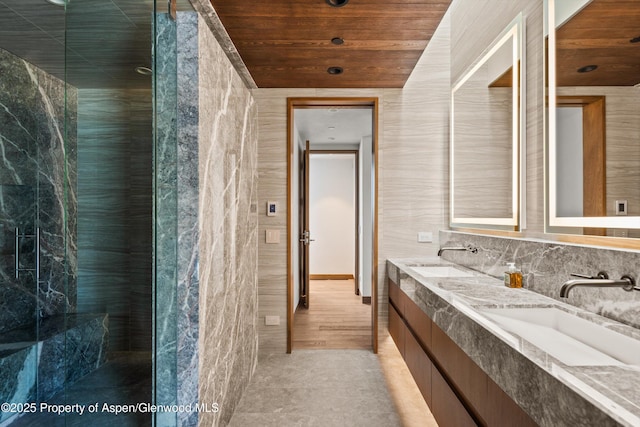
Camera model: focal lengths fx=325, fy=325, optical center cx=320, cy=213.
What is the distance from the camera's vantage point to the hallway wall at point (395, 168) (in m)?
2.86

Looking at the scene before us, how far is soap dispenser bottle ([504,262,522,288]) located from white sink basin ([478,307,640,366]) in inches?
14.2

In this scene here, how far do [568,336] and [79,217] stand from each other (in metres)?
2.51

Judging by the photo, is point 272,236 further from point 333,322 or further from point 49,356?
point 49,356

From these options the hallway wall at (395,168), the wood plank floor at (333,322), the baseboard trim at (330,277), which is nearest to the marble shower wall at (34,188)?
the hallway wall at (395,168)

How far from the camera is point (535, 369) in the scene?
757mm

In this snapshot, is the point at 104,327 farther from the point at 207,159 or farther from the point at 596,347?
the point at 596,347

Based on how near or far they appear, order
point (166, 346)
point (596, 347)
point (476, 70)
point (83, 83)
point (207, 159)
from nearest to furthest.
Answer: point (596, 347), point (166, 346), point (207, 159), point (83, 83), point (476, 70)

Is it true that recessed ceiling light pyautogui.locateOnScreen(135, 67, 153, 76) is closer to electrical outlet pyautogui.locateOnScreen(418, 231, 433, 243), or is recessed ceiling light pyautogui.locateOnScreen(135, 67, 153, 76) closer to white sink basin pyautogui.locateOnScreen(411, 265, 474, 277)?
white sink basin pyautogui.locateOnScreen(411, 265, 474, 277)

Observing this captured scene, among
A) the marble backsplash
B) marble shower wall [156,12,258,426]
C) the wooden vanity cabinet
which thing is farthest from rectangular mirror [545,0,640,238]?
marble shower wall [156,12,258,426]

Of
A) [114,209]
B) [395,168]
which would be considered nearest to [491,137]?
[395,168]

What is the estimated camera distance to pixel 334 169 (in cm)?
638

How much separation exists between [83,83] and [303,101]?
1.60 metres

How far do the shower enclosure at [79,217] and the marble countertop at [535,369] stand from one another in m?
1.55

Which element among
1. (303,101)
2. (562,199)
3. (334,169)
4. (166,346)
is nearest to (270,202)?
(303,101)
